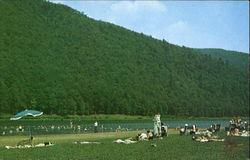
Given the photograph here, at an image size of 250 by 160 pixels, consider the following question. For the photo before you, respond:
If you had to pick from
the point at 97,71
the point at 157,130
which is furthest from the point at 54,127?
the point at 97,71

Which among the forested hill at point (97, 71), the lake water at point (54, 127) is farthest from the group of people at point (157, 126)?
the forested hill at point (97, 71)

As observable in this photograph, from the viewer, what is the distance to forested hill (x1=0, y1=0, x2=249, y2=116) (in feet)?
383

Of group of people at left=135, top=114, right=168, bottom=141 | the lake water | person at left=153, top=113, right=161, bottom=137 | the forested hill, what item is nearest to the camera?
group of people at left=135, top=114, right=168, bottom=141

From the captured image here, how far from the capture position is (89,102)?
125812 millimetres

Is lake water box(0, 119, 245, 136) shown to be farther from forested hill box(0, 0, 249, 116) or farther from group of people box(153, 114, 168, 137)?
forested hill box(0, 0, 249, 116)

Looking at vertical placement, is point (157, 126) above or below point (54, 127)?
above

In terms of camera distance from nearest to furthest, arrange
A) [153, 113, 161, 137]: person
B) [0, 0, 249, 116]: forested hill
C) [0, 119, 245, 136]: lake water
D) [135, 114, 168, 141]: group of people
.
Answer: [135, 114, 168, 141]: group of people
[153, 113, 161, 137]: person
[0, 119, 245, 136]: lake water
[0, 0, 249, 116]: forested hill

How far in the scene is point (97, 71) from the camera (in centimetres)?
14650

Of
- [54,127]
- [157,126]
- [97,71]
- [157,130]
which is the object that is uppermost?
[97,71]

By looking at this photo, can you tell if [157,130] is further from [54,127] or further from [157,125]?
[54,127]

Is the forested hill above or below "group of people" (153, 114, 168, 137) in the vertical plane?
above

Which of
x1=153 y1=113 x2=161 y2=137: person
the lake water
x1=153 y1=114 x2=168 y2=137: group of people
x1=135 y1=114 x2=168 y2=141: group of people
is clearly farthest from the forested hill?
x1=153 y1=113 x2=161 y2=137: person

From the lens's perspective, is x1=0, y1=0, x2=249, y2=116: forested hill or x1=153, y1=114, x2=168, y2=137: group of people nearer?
x1=153, y1=114, x2=168, y2=137: group of people

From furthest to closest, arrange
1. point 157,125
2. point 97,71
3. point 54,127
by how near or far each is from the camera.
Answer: point 97,71
point 54,127
point 157,125
